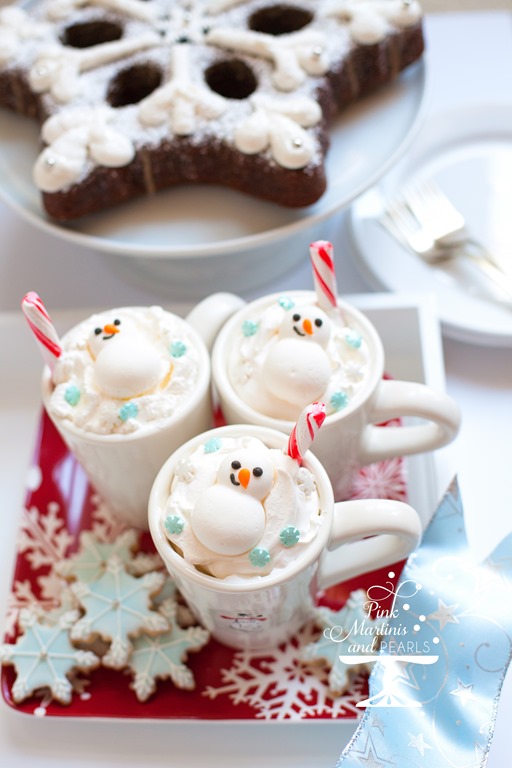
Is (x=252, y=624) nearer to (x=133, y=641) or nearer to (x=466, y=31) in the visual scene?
(x=133, y=641)

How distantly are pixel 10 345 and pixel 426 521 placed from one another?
21.5 inches

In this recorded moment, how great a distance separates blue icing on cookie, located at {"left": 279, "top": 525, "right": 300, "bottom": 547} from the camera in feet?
2.10

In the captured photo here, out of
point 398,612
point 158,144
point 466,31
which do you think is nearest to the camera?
point 398,612

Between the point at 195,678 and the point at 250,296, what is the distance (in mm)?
505

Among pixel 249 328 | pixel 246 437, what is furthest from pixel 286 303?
pixel 246 437

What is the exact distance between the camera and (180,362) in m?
0.77

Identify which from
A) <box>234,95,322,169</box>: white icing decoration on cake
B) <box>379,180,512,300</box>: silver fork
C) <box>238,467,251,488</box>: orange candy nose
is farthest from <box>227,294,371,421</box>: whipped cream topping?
<box>379,180,512,300</box>: silver fork

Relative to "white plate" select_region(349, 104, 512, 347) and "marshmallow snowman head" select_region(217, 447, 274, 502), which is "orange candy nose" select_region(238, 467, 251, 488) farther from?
"white plate" select_region(349, 104, 512, 347)

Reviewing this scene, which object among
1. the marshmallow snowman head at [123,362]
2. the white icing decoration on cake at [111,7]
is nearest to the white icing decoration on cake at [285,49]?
the white icing decoration on cake at [111,7]

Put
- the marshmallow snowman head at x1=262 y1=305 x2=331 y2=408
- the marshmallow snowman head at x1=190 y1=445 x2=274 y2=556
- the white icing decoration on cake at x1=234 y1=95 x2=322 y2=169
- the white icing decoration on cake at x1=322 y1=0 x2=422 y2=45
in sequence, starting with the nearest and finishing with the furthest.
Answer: the marshmallow snowman head at x1=190 y1=445 x2=274 y2=556 < the marshmallow snowman head at x1=262 y1=305 x2=331 y2=408 < the white icing decoration on cake at x1=234 y1=95 x2=322 y2=169 < the white icing decoration on cake at x1=322 y1=0 x2=422 y2=45

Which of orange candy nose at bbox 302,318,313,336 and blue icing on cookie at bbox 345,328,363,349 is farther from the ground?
orange candy nose at bbox 302,318,313,336

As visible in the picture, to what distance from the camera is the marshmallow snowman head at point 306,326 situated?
749mm

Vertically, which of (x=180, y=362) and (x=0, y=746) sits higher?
(x=180, y=362)

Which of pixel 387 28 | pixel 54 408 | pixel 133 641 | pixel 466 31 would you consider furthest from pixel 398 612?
pixel 466 31
